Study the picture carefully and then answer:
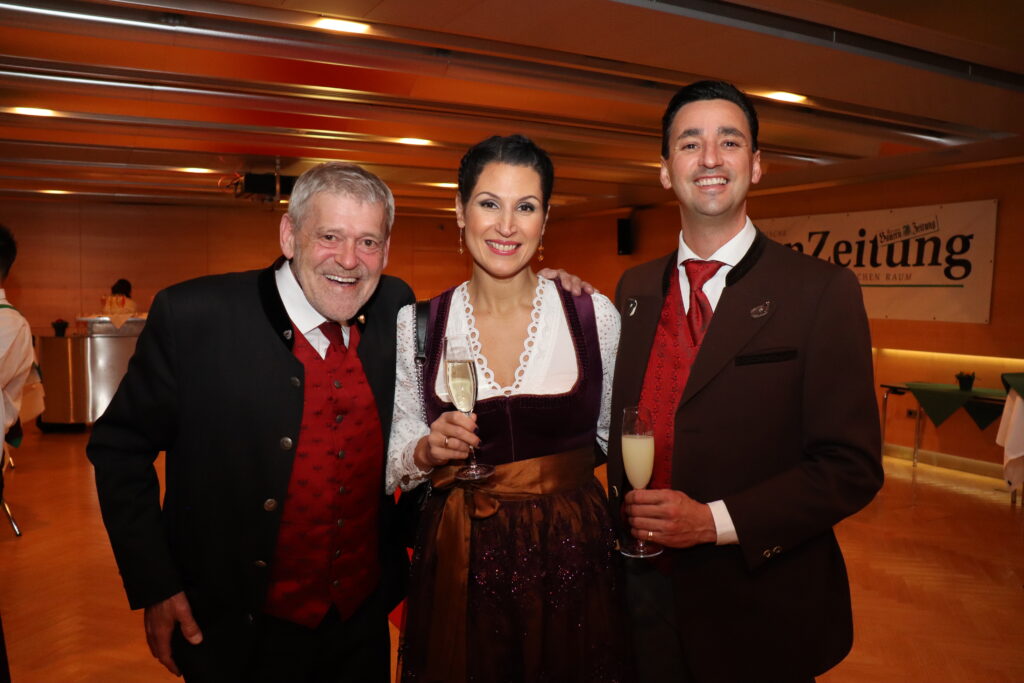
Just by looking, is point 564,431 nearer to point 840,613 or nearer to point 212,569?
point 840,613

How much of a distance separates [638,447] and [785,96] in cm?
522

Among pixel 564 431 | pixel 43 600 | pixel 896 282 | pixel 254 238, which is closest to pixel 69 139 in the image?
pixel 43 600

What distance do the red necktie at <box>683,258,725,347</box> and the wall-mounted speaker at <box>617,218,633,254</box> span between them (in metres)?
12.2

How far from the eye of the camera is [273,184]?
9859 mm

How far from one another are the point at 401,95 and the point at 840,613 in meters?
5.31

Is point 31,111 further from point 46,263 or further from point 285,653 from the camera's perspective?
point 46,263

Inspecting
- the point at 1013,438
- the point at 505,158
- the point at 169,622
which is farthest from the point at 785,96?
the point at 169,622

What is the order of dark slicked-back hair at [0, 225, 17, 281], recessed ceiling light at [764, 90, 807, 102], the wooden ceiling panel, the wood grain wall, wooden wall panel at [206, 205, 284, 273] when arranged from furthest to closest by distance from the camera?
wooden wall panel at [206, 205, 284, 273], the wood grain wall, recessed ceiling light at [764, 90, 807, 102], the wooden ceiling panel, dark slicked-back hair at [0, 225, 17, 281]

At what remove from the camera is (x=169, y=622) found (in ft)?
6.06

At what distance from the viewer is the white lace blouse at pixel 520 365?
193cm

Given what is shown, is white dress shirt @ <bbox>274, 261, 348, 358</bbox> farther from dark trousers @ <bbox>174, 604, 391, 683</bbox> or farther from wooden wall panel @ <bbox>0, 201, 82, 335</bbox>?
wooden wall panel @ <bbox>0, 201, 82, 335</bbox>

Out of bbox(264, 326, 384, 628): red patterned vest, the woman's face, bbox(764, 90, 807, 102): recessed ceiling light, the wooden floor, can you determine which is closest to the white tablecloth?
the wooden floor

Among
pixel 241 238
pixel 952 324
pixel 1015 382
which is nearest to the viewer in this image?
pixel 1015 382

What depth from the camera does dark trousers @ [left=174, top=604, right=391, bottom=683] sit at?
6.11 ft
